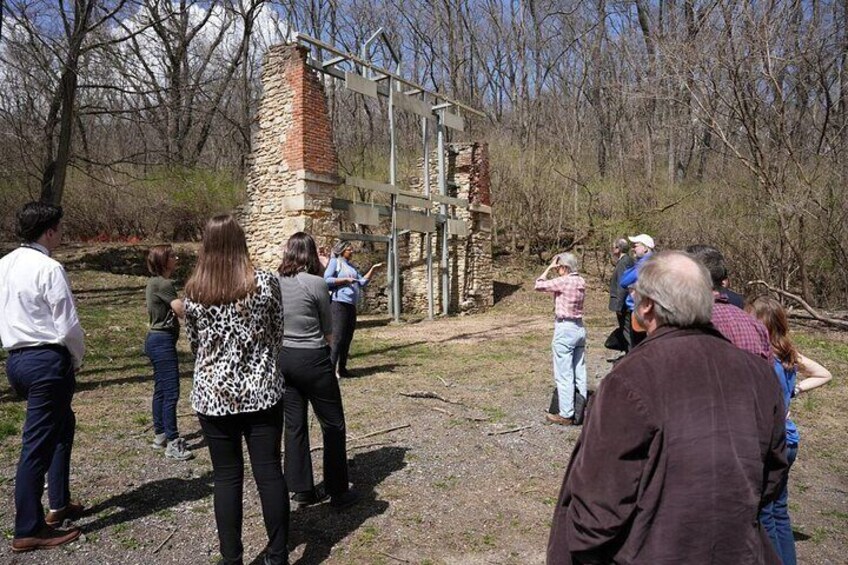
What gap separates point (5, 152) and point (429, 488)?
15.3 meters

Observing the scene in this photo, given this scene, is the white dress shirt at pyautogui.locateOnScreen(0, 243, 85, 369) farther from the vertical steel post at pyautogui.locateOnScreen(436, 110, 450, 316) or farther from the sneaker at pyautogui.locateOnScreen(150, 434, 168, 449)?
the vertical steel post at pyautogui.locateOnScreen(436, 110, 450, 316)

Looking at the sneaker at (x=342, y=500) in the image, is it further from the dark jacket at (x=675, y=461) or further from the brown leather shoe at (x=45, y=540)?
the dark jacket at (x=675, y=461)

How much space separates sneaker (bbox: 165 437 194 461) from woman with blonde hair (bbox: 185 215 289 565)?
2.07 m

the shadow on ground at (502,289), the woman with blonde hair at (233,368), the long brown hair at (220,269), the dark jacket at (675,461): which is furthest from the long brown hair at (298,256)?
the shadow on ground at (502,289)

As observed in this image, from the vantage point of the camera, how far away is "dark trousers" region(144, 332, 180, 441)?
4668mm

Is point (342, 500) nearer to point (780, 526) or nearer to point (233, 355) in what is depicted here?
point (233, 355)

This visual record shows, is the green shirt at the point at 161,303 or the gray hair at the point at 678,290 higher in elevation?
the gray hair at the point at 678,290

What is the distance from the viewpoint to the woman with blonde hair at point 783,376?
9.49ft

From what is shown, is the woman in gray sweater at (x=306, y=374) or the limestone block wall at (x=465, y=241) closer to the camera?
the woman in gray sweater at (x=306, y=374)

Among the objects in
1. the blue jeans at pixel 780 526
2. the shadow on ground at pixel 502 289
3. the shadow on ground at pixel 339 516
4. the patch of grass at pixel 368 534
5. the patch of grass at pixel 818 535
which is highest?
the shadow on ground at pixel 502 289

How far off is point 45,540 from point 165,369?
152 cm

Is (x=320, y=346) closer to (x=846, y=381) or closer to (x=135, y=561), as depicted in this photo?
(x=135, y=561)

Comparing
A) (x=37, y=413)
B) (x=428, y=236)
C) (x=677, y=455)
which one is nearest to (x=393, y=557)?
(x=37, y=413)

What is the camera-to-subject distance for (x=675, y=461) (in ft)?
5.57
